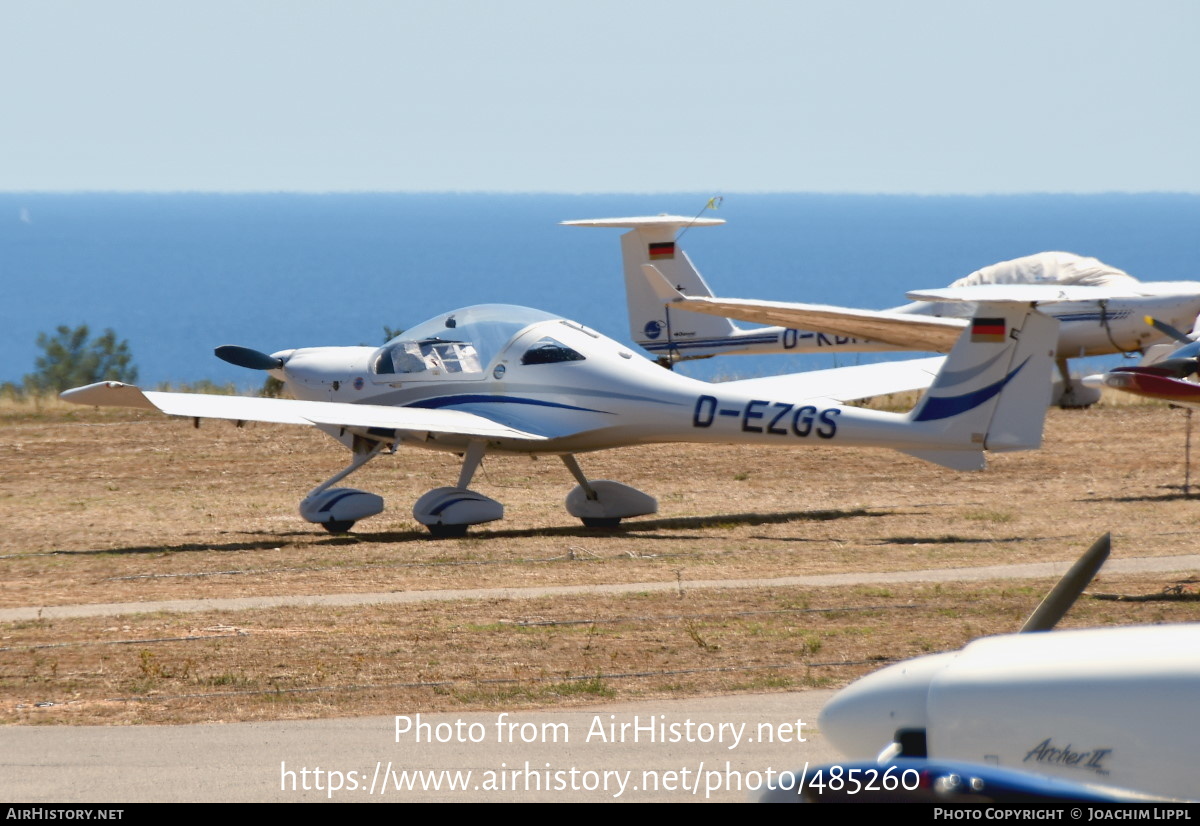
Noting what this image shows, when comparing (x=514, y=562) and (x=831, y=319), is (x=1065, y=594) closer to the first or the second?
(x=514, y=562)

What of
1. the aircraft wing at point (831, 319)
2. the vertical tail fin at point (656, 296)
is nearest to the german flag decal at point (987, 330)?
the aircraft wing at point (831, 319)

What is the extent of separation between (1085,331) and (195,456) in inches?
641

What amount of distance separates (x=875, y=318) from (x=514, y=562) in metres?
12.7

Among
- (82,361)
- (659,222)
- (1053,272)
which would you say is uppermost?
(659,222)

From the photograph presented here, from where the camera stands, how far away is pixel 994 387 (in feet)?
51.1

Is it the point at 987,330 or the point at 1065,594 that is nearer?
the point at 1065,594

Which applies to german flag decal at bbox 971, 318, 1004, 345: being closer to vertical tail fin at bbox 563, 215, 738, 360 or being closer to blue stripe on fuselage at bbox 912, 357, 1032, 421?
blue stripe on fuselage at bbox 912, 357, 1032, 421

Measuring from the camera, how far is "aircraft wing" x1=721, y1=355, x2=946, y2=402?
63.6 feet

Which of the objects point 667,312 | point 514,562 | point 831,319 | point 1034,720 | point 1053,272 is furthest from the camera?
point 1053,272

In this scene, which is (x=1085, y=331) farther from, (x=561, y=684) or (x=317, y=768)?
(x=317, y=768)

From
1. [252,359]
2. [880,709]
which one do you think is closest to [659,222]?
[252,359]

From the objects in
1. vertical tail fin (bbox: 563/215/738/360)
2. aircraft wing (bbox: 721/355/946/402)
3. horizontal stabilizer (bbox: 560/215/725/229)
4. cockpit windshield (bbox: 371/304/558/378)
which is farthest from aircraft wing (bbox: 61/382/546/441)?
vertical tail fin (bbox: 563/215/738/360)

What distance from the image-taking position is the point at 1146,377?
1459 cm
